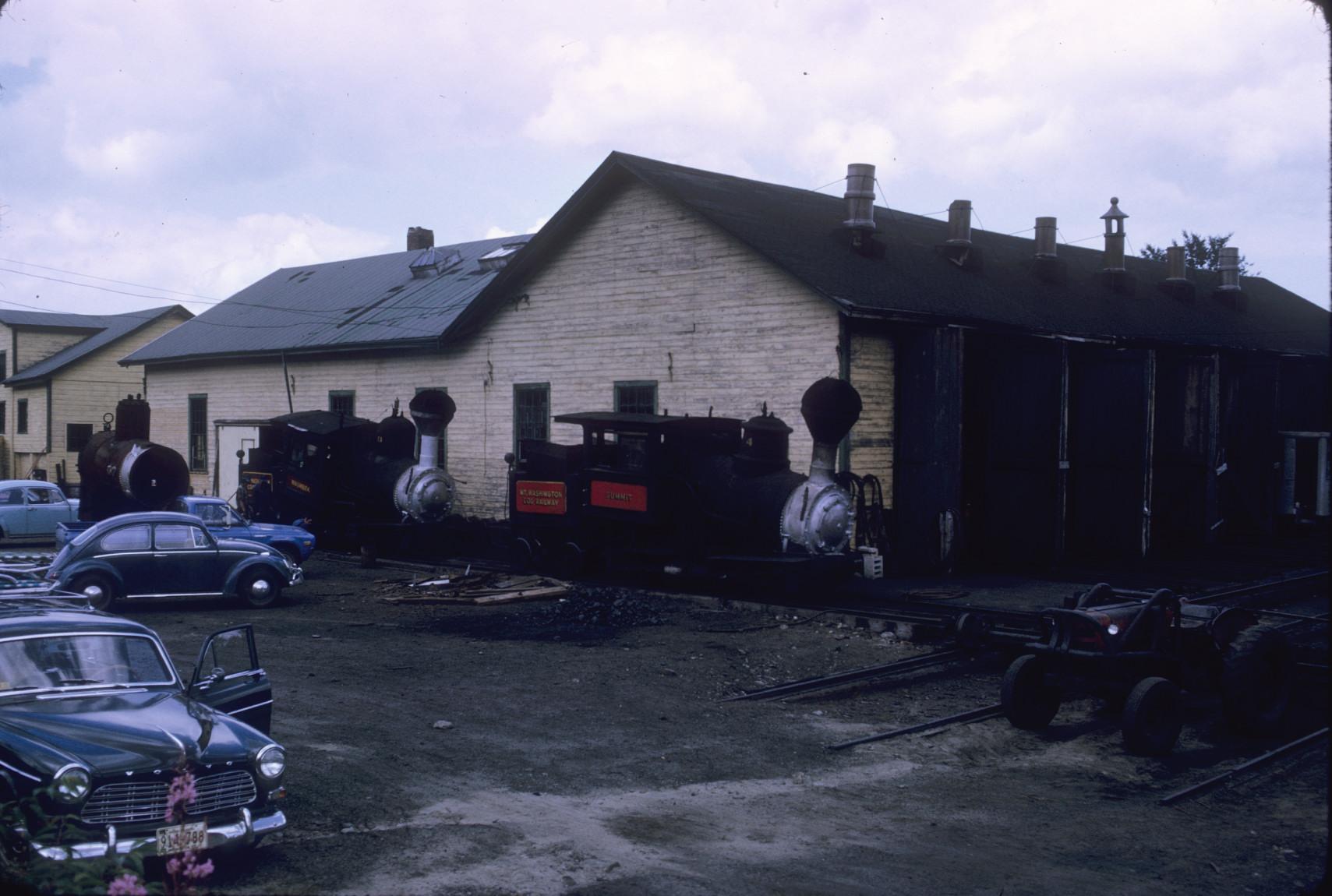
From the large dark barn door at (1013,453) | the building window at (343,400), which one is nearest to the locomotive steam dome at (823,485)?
the large dark barn door at (1013,453)

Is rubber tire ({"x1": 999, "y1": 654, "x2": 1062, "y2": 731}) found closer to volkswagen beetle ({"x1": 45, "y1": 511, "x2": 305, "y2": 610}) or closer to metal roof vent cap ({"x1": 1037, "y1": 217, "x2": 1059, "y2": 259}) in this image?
volkswagen beetle ({"x1": 45, "y1": 511, "x2": 305, "y2": 610})

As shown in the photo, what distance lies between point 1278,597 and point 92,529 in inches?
727

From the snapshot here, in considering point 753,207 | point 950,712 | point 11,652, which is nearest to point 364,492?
point 753,207

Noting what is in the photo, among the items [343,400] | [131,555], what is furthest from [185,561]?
[343,400]

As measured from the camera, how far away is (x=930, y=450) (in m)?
20.5

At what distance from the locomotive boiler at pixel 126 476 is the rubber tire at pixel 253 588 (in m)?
10.9

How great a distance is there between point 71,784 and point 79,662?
1388mm

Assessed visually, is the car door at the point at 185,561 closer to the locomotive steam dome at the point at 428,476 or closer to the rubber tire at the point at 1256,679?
the locomotive steam dome at the point at 428,476

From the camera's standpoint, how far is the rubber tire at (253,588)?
17.6 meters

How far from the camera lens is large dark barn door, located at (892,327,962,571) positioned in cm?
2031

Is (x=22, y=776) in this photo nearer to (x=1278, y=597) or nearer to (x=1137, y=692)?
(x=1137, y=692)

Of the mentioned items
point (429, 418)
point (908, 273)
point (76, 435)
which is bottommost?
point (76, 435)

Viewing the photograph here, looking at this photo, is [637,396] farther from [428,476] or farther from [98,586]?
[98,586]

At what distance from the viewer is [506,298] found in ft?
87.2
